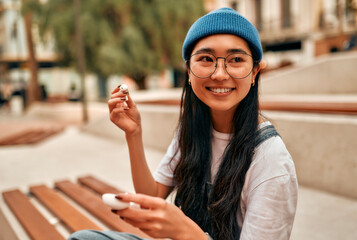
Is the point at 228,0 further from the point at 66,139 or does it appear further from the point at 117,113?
the point at 117,113

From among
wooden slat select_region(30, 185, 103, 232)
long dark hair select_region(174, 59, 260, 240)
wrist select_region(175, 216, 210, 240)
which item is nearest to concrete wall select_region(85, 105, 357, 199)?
long dark hair select_region(174, 59, 260, 240)

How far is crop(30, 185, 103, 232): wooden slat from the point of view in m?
2.48

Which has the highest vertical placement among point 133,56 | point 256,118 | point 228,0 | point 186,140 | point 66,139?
point 228,0

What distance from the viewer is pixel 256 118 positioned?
4.58 feet

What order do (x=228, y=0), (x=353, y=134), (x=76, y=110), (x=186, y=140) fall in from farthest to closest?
(x=228, y=0) < (x=76, y=110) < (x=353, y=134) < (x=186, y=140)

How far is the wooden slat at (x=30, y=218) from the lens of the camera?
2.33 metres

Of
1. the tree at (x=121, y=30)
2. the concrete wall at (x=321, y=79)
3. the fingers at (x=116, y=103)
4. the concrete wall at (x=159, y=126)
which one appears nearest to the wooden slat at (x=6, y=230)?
the fingers at (x=116, y=103)

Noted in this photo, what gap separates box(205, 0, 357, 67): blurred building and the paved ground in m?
16.3

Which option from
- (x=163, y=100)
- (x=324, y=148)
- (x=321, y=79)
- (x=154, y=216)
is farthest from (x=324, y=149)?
(x=321, y=79)

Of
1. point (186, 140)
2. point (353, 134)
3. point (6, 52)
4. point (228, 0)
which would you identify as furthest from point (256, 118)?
point (6, 52)

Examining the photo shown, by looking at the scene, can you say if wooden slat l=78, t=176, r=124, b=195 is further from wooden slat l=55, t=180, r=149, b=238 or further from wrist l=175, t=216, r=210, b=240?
wrist l=175, t=216, r=210, b=240

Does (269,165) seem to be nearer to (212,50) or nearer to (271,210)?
(271,210)

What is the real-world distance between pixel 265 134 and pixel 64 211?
2116 mm

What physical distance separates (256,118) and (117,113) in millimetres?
586
